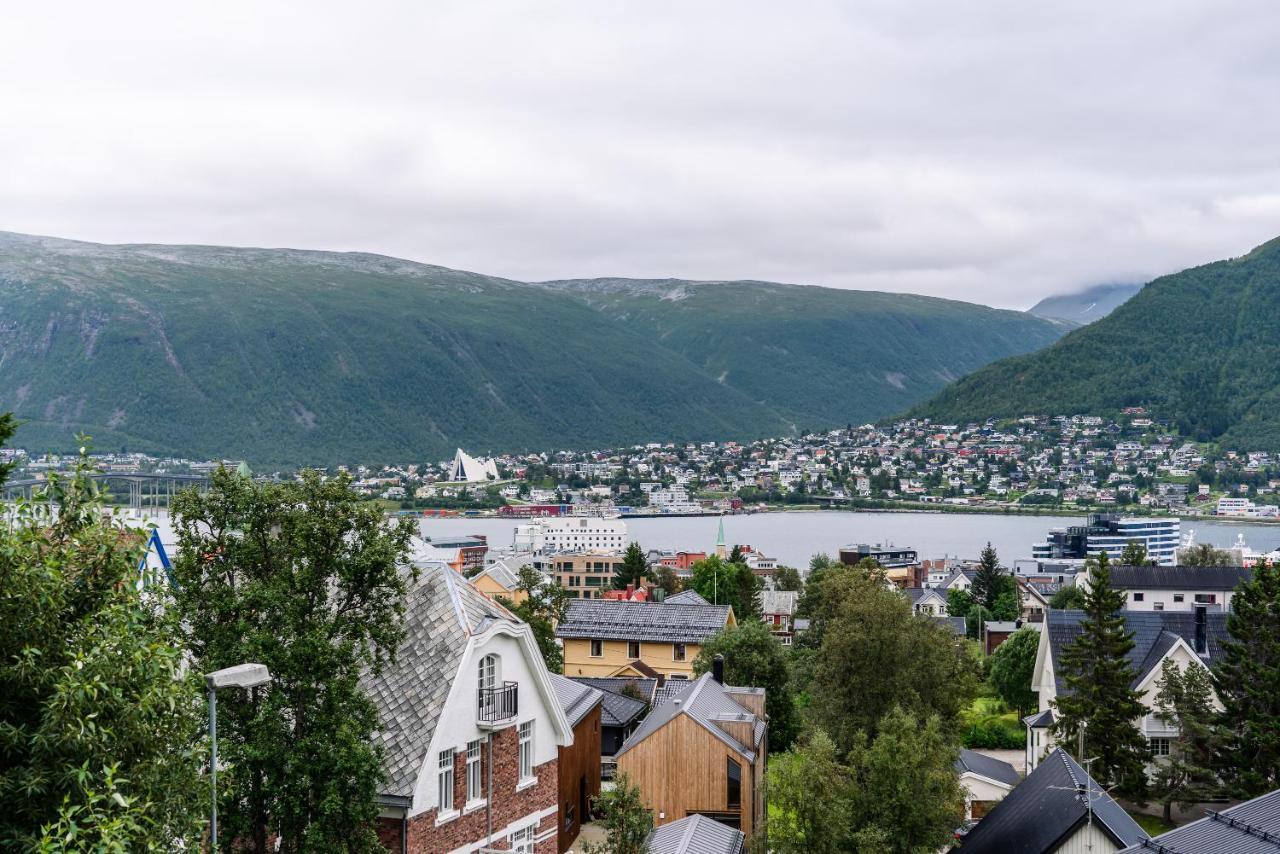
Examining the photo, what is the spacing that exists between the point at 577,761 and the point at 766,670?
15.1m

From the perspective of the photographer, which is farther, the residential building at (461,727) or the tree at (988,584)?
the tree at (988,584)

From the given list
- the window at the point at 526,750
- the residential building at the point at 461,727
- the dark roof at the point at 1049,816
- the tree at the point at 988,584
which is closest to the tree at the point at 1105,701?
the dark roof at the point at 1049,816

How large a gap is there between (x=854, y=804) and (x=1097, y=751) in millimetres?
9361

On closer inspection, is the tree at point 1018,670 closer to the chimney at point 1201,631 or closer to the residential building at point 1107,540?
the chimney at point 1201,631

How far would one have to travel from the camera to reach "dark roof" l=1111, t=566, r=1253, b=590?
69.2 m

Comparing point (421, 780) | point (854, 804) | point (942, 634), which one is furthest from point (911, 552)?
point (421, 780)

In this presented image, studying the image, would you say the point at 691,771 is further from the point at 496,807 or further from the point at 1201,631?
the point at 1201,631

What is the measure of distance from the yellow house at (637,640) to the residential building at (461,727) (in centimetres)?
2788

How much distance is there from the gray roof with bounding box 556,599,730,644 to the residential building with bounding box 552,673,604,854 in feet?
61.4

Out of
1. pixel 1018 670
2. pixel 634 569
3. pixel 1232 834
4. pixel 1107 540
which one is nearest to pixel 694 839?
pixel 1232 834

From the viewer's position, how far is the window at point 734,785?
27469mm

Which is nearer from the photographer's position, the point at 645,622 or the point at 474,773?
the point at 474,773

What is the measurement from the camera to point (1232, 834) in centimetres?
1662

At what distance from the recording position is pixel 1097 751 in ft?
99.4
